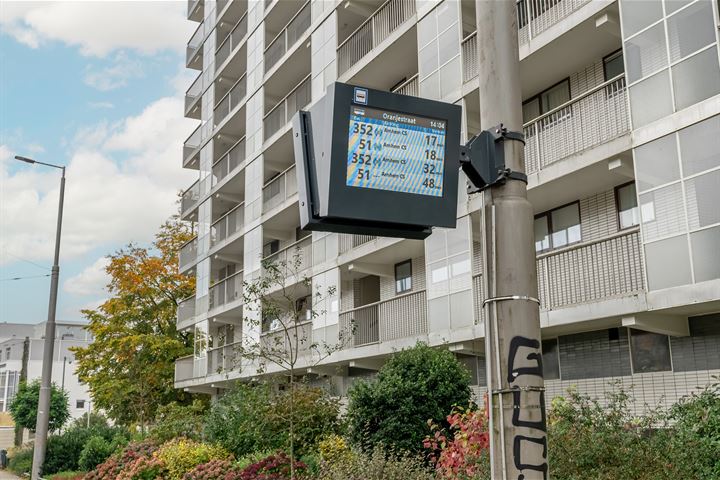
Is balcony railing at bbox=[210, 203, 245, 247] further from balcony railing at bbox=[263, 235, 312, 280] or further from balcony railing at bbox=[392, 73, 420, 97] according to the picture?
balcony railing at bbox=[392, 73, 420, 97]

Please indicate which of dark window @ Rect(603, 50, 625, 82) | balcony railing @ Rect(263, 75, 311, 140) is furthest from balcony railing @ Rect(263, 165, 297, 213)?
dark window @ Rect(603, 50, 625, 82)

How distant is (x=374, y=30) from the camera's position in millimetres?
23391

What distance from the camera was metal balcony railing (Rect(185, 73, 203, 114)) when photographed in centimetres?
4228

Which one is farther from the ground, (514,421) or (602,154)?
(602,154)

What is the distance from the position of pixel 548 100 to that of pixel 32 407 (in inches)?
1641

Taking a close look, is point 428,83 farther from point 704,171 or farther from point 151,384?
point 151,384

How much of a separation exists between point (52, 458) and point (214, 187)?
14.5 metres

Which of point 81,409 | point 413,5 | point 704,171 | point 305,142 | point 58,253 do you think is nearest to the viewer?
point 305,142

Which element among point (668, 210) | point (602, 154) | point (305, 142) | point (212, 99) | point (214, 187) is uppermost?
point (212, 99)

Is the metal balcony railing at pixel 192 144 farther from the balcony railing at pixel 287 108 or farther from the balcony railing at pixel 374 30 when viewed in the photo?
the balcony railing at pixel 374 30

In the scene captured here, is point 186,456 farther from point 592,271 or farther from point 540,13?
point 540,13

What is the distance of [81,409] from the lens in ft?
324

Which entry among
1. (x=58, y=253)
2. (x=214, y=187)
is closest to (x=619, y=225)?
(x=58, y=253)

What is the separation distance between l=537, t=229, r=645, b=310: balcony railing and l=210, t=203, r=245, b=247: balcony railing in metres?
20.1
